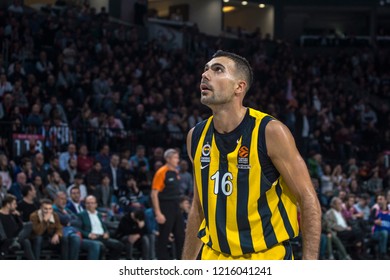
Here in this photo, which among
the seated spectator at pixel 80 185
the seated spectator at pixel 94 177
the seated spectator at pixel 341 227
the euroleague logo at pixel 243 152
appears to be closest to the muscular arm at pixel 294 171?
the euroleague logo at pixel 243 152

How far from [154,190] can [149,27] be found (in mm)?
17042

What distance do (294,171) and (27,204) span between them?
1022 centimetres

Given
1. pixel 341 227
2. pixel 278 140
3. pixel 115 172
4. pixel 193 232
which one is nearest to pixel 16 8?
pixel 115 172

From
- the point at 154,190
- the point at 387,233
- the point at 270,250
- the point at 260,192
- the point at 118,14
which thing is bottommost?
the point at 387,233

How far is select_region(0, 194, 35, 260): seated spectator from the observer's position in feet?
44.7

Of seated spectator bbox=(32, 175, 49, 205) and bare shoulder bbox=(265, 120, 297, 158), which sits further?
seated spectator bbox=(32, 175, 49, 205)

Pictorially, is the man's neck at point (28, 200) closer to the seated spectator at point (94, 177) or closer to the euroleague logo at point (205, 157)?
the seated spectator at point (94, 177)

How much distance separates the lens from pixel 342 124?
84.5ft

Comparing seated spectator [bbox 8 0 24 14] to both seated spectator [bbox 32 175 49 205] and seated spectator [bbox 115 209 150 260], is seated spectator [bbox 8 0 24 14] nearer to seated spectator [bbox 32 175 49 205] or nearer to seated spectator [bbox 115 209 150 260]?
seated spectator [bbox 32 175 49 205]

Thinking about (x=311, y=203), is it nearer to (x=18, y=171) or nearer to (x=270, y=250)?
(x=270, y=250)

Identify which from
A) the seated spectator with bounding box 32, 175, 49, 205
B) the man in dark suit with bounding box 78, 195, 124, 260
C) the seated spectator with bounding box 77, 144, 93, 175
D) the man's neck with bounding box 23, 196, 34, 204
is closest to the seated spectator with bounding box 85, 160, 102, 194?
the seated spectator with bounding box 77, 144, 93, 175

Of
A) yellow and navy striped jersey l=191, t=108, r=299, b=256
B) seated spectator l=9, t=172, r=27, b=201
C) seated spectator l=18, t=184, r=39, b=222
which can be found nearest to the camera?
yellow and navy striped jersey l=191, t=108, r=299, b=256

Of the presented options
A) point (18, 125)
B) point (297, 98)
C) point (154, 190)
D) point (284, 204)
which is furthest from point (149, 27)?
point (284, 204)

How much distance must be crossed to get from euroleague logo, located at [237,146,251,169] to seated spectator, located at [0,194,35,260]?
9511 mm
